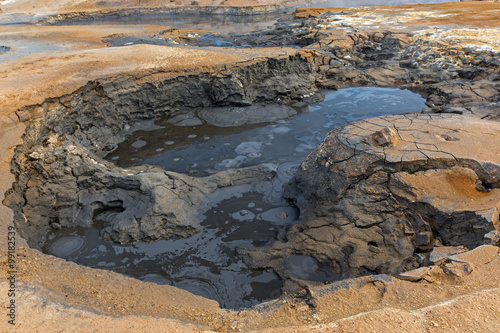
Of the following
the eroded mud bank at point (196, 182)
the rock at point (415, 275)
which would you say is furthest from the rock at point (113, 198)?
the rock at point (415, 275)

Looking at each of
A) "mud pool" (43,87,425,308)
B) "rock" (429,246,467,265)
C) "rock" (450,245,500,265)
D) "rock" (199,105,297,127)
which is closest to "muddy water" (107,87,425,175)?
"mud pool" (43,87,425,308)

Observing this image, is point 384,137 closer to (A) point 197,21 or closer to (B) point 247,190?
(B) point 247,190

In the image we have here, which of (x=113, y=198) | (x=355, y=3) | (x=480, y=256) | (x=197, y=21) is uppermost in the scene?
(x=355, y=3)

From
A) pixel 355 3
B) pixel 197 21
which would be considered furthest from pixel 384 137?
pixel 355 3

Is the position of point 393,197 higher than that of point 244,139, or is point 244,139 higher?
point 393,197

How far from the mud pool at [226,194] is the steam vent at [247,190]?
0.09ft

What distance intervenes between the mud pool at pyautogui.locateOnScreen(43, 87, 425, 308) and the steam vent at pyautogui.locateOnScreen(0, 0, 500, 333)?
1.1 inches

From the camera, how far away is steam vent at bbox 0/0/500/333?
2.37 m

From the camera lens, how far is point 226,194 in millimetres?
4832

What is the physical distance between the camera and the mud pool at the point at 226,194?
357cm

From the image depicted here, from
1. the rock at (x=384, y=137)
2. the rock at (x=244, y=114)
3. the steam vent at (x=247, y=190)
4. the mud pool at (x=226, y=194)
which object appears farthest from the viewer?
the rock at (x=244, y=114)

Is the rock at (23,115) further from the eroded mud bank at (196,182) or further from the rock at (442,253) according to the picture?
the rock at (442,253)

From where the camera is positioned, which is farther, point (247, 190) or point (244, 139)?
point (244, 139)

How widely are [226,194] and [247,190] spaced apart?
1.01 feet
